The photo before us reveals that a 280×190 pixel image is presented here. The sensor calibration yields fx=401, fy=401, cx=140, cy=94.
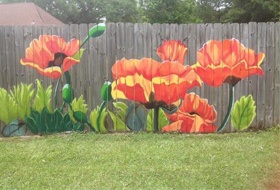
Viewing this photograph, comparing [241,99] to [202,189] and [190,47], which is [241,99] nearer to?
[190,47]

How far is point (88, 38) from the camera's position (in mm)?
6914

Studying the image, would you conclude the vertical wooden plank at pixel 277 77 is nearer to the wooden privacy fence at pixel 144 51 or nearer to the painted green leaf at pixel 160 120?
the wooden privacy fence at pixel 144 51

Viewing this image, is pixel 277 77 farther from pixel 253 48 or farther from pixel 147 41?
pixel 147 41

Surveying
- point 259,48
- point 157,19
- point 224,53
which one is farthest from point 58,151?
point 157,19

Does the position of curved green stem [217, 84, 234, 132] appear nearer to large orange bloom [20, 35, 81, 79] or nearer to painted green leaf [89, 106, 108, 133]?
painted green leaf [89, 106, 108, 133]

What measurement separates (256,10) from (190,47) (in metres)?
27.3

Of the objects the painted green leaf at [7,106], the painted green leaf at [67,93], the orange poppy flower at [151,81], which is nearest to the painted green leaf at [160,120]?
the orange poppy flower at [151,81]

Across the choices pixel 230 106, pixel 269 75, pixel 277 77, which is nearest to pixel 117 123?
pixel 230 106

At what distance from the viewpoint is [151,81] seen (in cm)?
693

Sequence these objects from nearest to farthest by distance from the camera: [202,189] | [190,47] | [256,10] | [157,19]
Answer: [202,189]
[190,47]
[157,19]
[256,10]

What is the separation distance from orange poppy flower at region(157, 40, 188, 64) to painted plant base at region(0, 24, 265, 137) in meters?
0.01

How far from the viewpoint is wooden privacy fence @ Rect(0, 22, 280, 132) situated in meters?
6.89

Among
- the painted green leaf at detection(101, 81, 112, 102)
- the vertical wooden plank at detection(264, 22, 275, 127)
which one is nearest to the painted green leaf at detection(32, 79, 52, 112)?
the painted green leaf at detection(101, 81, 112, 102)

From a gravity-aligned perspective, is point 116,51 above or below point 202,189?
above
